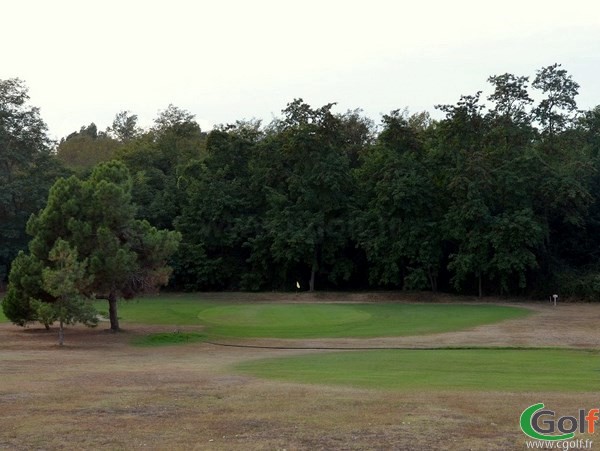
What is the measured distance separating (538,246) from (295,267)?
22.2 meters

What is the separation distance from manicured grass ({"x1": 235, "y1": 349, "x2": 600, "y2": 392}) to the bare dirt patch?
4.26 ft

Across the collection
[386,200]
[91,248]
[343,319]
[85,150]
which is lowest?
[343,319]

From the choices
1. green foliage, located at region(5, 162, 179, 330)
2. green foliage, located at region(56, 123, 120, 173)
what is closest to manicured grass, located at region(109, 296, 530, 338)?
green foliage, located at region(5, 162, 179, 330)

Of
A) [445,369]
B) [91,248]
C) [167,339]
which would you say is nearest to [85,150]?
[91,248]

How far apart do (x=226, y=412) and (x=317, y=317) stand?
101ft

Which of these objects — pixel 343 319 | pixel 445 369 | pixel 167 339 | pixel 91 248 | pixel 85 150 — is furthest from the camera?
pixel 85 150

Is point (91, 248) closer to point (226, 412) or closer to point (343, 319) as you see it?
point (343, 319)

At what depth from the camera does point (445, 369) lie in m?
22.3

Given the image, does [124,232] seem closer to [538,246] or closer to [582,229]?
[538,246]

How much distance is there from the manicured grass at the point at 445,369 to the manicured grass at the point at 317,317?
29.6ft

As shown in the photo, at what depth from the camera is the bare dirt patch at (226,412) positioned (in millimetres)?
11156

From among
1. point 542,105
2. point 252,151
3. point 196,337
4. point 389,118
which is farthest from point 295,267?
point 196,337

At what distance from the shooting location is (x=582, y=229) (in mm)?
62250

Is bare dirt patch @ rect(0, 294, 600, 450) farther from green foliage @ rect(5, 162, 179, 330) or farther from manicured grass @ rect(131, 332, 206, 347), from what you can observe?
green foliage @ rect(5, 162, 179, 330)
